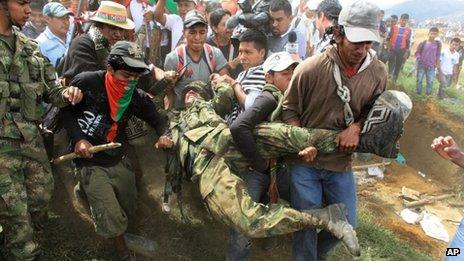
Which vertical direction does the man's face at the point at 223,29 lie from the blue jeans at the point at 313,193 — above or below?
above

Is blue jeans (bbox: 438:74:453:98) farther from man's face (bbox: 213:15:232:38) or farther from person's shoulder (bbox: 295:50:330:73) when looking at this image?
person's shoulder (bbox: 295:50:330:73)

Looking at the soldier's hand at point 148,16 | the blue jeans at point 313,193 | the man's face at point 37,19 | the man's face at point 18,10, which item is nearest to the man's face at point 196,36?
the soldier's hand at point 148,16

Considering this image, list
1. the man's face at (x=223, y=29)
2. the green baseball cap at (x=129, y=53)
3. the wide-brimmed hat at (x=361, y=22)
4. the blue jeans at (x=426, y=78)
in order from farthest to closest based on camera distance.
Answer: the blue jeans at (x=426, y=78), the man's face at (x=223, y=29), the green baseball cap at (x=129, y=53), the wide-brimmed hat at (x=361, y=22)

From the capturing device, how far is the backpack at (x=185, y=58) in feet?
14.9

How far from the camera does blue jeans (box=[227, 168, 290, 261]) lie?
374 cm

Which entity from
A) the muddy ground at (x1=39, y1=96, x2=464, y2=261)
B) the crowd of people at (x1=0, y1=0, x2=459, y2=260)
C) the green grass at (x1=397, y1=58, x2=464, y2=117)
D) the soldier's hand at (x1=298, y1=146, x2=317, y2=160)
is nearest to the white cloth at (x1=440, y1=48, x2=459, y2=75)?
the green grass at (x1=397, y1=58, x2=464, y2=117)

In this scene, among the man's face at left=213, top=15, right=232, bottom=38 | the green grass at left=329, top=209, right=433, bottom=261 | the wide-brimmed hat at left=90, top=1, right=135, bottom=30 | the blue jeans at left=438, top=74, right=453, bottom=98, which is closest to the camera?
the wide-brimmed hat at left=90, top=1, right=135, bottom=30

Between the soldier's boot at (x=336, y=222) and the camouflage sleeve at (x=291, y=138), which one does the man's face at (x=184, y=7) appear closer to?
the camouflage sleeve at (x=291, y=138)

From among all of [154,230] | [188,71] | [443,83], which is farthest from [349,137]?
[443,83]

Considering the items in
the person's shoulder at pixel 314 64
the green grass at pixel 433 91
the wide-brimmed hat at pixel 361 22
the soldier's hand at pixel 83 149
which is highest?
the wide-brimmed hat at pixel 361 22

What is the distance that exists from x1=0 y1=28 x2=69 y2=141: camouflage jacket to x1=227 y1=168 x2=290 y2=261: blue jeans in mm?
1710

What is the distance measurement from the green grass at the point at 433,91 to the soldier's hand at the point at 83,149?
1240cm

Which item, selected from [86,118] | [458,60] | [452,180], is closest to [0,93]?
[86,118]

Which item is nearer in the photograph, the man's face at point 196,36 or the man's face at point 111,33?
the man's face at point 111,33
